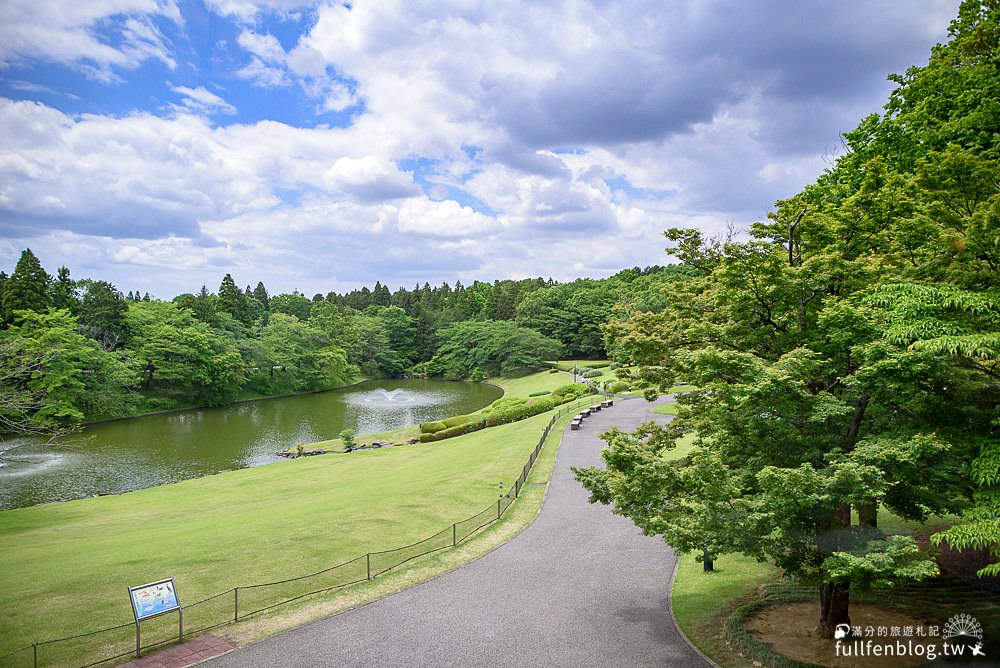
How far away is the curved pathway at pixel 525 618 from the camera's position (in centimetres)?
1099

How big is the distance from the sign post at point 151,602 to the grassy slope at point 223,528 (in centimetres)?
184

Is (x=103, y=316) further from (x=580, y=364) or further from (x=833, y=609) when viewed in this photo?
(x=833, y=609)

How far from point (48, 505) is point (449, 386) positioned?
2082 inches

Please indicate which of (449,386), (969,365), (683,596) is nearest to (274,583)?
(683,596)

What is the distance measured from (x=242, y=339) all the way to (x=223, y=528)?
5233 cm

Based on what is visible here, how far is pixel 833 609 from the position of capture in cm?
1076

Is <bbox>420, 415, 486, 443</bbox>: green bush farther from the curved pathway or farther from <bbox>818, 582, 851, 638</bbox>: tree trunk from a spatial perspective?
<bbox>818, 582, 851, 638</bbox>: tree trunk

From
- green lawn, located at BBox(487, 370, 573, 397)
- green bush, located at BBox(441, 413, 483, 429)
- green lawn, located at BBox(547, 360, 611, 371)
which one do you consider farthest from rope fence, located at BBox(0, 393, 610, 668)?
green lawn, located at BBox(547, 360, 611, 371)

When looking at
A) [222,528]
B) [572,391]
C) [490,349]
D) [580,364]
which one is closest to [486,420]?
[572,391]

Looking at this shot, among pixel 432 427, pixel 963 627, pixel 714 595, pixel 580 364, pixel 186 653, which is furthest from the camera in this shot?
pixel 580 364

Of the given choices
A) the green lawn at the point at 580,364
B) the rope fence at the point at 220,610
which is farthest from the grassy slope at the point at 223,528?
the green lawn at the point at 580,364

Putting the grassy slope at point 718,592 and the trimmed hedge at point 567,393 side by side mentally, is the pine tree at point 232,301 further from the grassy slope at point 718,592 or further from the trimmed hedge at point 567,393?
the grassy slope at point 718,592

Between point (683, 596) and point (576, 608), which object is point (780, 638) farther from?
point (576, 608)

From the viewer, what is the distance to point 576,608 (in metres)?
12.9
